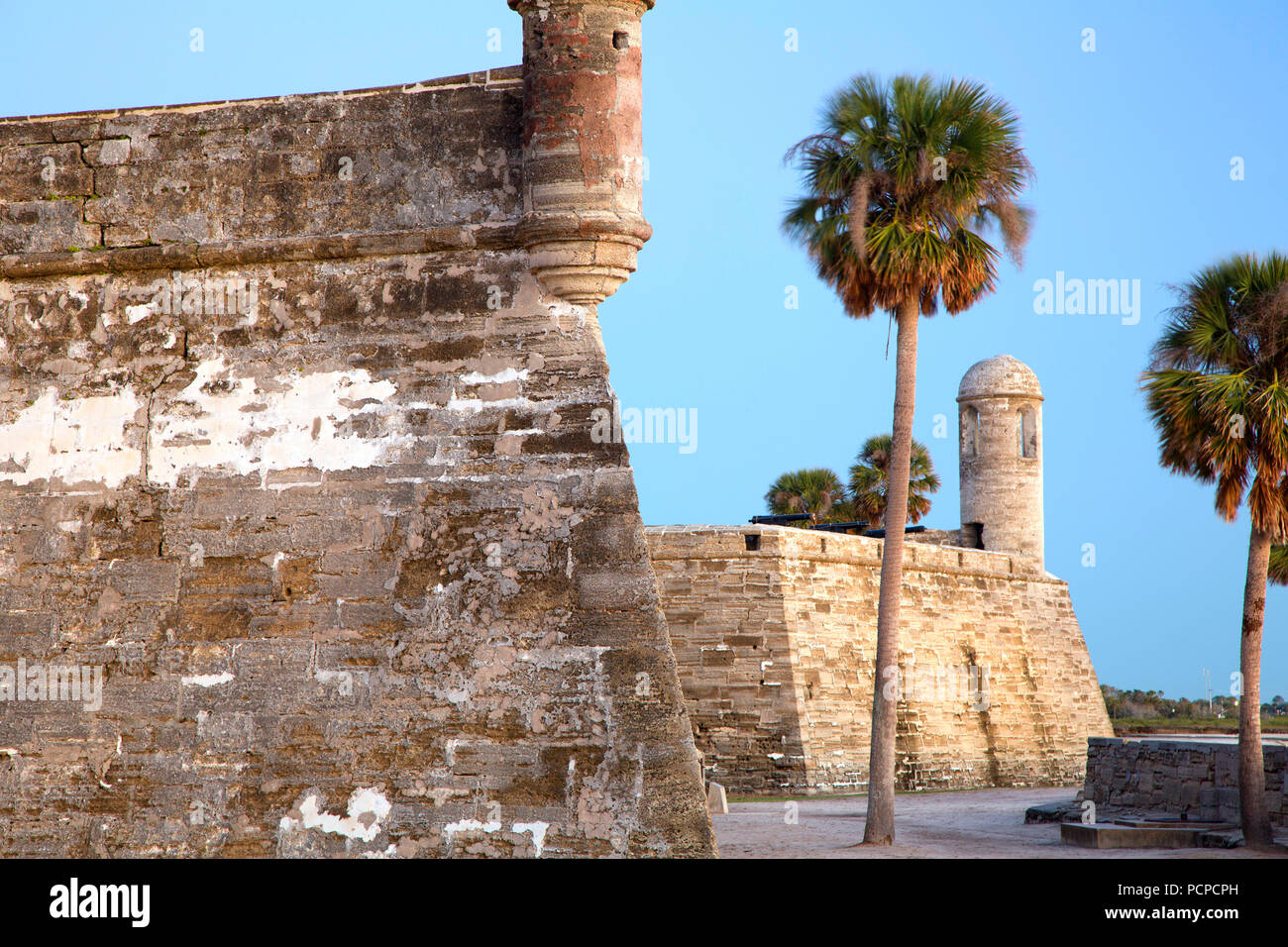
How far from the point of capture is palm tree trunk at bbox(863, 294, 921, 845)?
14602mm

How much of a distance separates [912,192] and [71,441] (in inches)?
409

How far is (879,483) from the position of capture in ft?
121

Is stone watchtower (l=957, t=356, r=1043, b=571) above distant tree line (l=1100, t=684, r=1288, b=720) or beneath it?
above

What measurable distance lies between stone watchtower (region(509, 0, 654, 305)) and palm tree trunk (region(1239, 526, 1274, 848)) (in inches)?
391

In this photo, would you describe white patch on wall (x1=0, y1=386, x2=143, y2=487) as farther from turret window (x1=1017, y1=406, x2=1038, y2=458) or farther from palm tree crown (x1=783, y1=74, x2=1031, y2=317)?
turret window (x1=1017, y1=406, x2=1038, y2=458)

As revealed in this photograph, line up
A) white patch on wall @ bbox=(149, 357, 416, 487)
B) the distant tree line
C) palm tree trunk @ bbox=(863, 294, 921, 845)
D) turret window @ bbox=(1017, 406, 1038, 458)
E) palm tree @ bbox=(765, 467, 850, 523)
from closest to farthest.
Result: white patch on wall @ bbox=(149, 357, 416, 487) → palm tree trunk @ bbox=(863, 294, 921, 845) → turret window @ bbox=(1017, 406, 1038, 458) → palm tree @ bbox=(765, 467, 850, 523) → the distant tree line

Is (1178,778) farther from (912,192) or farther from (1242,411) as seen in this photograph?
(912,192)

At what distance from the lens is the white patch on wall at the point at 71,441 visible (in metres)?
7.05

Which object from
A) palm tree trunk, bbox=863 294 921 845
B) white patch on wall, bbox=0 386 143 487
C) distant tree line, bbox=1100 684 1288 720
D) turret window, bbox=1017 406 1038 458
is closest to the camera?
white patch on wall, bbox=0 386 143 487

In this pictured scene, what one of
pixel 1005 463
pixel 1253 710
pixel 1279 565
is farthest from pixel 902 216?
pixel 1279 565

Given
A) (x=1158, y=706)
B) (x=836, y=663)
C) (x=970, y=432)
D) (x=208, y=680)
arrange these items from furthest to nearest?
(x=1158, y=706)
(x=970, y=432)
(x=836, y=663)
(x=208, y=680)

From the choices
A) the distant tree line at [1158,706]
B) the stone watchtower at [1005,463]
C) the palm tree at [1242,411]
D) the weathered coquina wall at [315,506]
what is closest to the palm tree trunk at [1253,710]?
the palm tree at [1242,411]

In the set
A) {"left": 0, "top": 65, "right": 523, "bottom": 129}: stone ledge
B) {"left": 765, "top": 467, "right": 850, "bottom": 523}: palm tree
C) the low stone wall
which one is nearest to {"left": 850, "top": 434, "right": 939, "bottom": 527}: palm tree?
{"left": 765, "top": 467, "right": 850, "bottom": 523}: palm tree
